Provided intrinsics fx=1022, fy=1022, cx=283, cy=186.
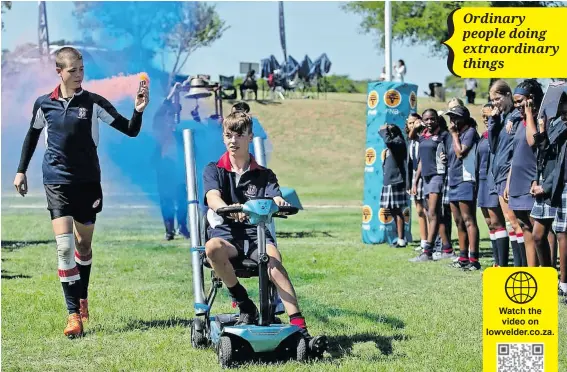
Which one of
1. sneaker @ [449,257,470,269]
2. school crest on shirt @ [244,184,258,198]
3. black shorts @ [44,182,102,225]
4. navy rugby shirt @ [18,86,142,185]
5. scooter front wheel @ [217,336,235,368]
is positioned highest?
navy rugby shirt @ [18,86,142,185]

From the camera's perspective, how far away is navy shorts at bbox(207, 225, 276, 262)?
21.8ft

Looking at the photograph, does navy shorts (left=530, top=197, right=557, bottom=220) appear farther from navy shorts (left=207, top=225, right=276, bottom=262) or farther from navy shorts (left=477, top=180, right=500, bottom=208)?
navy shorts (left=207, top=225, right=276, bottom=262)

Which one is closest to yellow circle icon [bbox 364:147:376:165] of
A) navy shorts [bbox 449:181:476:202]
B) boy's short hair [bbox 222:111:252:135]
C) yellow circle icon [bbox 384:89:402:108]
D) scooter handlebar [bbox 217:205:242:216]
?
yellow circle icon [bbox 384:89:402:108]

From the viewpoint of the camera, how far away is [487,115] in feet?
34.1

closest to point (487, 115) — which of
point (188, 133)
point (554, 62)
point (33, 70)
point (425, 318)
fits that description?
point (425, 318)

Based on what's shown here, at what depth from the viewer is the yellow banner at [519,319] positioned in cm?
534

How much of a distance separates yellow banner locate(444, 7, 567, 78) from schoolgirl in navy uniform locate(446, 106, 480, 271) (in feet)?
18.2

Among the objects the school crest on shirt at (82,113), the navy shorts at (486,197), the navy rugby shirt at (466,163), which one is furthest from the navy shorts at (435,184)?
the school crest on shirt at (82,113)

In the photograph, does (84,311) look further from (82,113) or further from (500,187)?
(500,187)

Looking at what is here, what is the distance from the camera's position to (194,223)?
7105mm

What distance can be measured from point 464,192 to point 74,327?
526cm

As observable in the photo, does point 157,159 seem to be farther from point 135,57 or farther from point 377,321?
point 377,321

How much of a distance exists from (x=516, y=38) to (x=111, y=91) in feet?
25.7

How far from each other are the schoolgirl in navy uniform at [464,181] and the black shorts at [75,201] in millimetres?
4764
